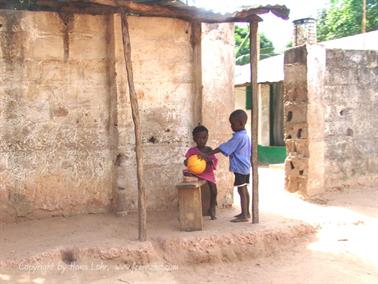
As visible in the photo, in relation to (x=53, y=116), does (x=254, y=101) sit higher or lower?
higher

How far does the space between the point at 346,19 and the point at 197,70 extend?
18076 millimetres

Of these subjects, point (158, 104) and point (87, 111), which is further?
point (158, 104)

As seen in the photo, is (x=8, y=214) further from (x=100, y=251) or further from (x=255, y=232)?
(x=255, y=232)

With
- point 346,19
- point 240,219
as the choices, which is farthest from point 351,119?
point 346,19

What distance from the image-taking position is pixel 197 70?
6156 millimetres

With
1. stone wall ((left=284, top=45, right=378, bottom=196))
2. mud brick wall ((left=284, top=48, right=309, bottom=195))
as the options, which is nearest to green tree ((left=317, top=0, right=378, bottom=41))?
stone wall ((left=284, top=45, right=378, bottom=196))

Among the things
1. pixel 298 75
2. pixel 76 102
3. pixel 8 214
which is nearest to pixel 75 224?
pixel 8 214

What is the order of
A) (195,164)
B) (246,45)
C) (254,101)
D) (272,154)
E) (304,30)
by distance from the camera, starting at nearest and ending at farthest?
1. (195,164)
2. (254,101)
3. (304,30)
4. (272,154)
5. (246,45)

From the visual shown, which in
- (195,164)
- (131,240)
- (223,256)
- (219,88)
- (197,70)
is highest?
(197,70)

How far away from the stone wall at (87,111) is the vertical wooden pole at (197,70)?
0.21 feet

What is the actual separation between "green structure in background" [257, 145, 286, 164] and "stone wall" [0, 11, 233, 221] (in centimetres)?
773

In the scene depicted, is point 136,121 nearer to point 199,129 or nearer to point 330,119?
point 199,129

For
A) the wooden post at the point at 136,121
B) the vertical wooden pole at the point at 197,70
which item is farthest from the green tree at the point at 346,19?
the wooden post at the point at 136,121

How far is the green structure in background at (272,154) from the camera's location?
540 inches
